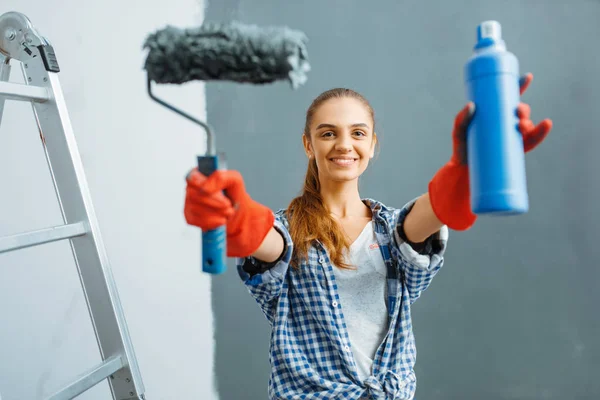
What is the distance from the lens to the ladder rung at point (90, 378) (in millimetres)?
1136

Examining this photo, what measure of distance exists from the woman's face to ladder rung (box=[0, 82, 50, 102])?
1.98 feet

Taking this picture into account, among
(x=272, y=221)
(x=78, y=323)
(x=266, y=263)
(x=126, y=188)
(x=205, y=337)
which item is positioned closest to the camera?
Answer: (x=272, y=221)

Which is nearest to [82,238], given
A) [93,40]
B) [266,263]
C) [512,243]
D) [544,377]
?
[266,263]

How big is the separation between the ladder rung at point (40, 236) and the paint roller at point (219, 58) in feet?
1.55

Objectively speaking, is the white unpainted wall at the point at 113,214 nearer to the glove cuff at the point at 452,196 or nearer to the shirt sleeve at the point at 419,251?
the shirt sleeve at the point at 419,251

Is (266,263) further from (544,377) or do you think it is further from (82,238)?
(544,377)

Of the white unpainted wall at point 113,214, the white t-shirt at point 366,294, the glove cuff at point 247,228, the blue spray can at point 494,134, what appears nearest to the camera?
the blue spray can at point 494,134

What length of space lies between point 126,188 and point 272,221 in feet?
3.01

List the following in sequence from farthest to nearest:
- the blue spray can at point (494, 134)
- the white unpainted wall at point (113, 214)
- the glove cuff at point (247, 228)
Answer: the white unpainted wall at point (113, 214)
the glove cuff at point (247, 228)
the blue spray can at point (494, 134)

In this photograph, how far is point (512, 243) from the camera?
189cm

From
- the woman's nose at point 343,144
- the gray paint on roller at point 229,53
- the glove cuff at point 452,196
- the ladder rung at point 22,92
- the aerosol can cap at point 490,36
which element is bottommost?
the glove cuff at point 452,196

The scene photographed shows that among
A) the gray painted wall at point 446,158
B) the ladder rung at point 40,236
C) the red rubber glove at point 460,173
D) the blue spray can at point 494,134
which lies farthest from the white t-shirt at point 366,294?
the gray painted wall at point 446,158

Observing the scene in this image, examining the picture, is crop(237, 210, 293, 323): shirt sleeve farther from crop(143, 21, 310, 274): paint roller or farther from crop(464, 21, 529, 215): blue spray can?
crop(464, 21, 529, 215): blue spray can

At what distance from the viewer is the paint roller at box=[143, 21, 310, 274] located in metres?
0.85
